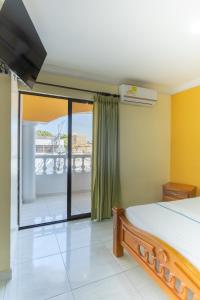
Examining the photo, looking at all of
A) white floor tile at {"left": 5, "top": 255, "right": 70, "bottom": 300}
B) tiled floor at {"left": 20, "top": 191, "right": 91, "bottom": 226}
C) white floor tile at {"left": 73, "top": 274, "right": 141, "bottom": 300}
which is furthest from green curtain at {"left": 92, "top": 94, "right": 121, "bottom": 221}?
white floor tile at {"left": 73, "top": 274, "right": 141, "bottom": 300}

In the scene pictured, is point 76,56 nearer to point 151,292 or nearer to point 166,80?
point 166,80

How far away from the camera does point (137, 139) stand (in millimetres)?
3441

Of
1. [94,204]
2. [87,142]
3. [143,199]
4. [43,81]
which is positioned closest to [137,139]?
[87,142]

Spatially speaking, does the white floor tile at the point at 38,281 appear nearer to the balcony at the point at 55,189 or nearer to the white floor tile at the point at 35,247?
the white floor tile at the point at 35,247

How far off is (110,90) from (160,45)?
1239 millimetres

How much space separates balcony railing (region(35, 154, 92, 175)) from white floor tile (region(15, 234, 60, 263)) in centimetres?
125

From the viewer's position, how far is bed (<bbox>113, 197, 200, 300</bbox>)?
4.00 feet

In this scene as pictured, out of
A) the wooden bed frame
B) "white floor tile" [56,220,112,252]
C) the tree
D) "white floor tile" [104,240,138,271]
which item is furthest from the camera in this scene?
the tree

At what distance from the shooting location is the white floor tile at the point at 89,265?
1742 mm

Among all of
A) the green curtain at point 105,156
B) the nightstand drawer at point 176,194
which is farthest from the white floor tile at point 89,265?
the nightstand drawer at point 176,194

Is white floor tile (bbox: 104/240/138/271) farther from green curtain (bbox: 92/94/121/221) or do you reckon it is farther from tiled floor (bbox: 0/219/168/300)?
green curtain (bbox: 92/94/121/221)

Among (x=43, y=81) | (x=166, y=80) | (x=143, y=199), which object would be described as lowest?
(x=143, y=199)

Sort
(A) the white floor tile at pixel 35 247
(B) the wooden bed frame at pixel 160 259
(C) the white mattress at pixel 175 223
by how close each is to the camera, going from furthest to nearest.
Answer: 1. (A) the white floor tile at pixel 35 247
2. (C) the white mattress at pixel 175 223
3. (B) the wooden bed frame at pixel 160 259

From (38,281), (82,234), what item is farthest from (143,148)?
(38,281)
